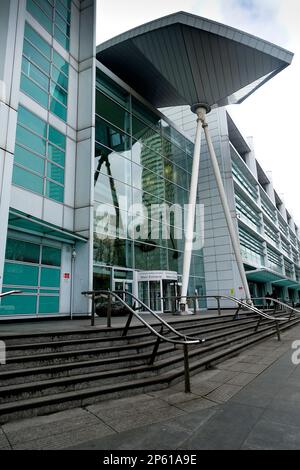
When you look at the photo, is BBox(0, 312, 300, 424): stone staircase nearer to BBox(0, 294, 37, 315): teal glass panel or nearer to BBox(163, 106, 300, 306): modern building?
BBox(0, 294, 37, 315): teal glass panel

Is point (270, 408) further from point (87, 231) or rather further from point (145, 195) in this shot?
point (145, 195)

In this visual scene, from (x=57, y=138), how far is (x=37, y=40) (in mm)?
4651

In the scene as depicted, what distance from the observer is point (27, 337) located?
522 cm

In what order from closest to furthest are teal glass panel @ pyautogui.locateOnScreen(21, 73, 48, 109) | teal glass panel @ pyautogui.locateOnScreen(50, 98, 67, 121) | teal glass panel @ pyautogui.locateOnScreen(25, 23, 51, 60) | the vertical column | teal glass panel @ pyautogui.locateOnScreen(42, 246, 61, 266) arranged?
1. the vertical column
2. teal glass panel @ pyautogui.locateOnScreen(42, 246, 61, 266)
3. teal glass panel @ pyautogui.locateOnScreen(21, 73, 48, 109)
4. teal glass panel @ pyautogui.locateOnScreen(25, 23, 51, 60)
5. teal glass panel @ pyautogui.locateOnScreen(50, 98, 67, 121)

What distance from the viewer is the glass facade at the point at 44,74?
13.6 m

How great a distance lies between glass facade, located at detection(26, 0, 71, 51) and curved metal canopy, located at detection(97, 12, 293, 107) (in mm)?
4711

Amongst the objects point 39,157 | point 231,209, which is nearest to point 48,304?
point 39,157

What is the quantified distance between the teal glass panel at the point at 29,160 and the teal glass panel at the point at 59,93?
12.5 feet

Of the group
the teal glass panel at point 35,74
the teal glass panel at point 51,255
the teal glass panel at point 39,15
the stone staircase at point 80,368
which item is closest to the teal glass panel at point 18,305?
the teal glass panel at point 51,255

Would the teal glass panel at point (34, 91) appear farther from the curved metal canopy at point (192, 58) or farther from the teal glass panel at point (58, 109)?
the curved metal canopy at point (192, 58)

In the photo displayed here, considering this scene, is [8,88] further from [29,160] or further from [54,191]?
[54,191]

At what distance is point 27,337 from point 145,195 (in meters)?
15.7

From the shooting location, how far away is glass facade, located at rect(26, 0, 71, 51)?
47.3 ft

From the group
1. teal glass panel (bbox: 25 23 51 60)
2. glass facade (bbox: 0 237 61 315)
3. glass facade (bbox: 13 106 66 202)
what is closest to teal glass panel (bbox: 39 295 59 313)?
glass facade (bbox: 0 237 61 315)
